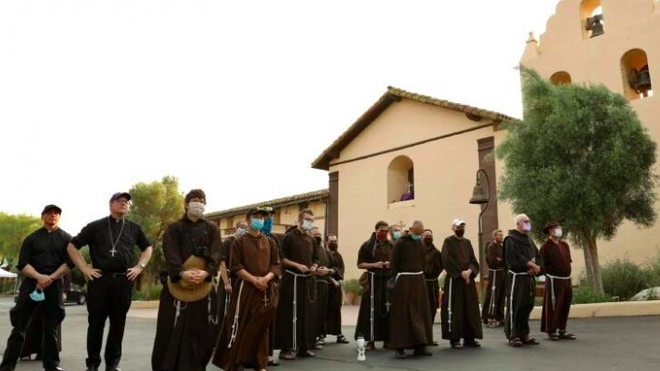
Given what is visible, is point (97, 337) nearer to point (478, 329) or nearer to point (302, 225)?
point (302, 225)

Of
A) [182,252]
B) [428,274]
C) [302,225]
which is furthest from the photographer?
[428,274]

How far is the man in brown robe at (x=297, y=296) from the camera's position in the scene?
7789mm

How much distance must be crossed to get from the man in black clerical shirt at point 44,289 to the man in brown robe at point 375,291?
172 inches

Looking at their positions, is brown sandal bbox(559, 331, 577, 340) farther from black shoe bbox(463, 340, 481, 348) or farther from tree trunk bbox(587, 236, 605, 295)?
tree trunk bbox(587, 236, 605, 295)

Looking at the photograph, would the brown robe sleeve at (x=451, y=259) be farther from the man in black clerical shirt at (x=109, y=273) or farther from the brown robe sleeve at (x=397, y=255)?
the man in black clerical shirt at (x=109, y=273)

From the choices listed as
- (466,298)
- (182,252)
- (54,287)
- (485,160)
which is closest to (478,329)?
(466,298)

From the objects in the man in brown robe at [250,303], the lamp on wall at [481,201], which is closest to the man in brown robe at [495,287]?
the lamp on wall at [481,201]

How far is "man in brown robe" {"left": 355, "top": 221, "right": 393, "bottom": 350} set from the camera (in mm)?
8648

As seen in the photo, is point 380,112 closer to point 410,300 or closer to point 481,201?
point 481,201

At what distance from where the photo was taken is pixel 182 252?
5746 millimetres

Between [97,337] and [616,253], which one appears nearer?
[97,337]

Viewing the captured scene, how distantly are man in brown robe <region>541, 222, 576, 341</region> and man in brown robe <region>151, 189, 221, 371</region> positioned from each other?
5.68 meters

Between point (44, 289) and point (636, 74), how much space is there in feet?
57.1

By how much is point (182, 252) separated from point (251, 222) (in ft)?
3.02
